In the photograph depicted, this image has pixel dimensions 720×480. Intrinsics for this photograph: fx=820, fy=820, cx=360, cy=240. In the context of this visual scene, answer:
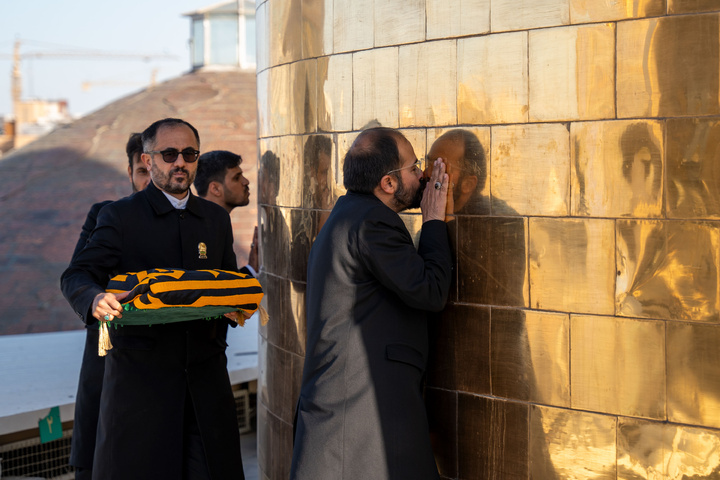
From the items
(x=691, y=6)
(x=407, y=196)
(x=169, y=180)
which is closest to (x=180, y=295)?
(x=169, y=180)

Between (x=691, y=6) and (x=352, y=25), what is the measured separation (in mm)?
1217

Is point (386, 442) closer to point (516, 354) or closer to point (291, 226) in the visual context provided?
point (516, 354)

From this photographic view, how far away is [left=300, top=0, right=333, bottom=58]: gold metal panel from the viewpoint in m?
3.17

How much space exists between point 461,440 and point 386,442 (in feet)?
1.41

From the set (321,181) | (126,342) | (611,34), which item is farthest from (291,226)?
(611,34)

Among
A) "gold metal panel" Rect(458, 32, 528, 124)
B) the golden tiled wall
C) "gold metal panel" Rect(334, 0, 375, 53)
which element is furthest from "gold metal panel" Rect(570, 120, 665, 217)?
"gold metal panel" Rect(334, 0, 375, 53)

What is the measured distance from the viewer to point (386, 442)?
249 centimetres

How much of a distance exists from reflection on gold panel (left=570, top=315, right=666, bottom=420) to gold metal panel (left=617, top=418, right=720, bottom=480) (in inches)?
1.8

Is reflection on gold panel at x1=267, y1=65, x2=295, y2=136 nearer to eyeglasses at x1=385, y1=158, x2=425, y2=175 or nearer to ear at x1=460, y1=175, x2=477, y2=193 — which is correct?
eyeglasses at x1=385, y1=158, x2=425, y2=175

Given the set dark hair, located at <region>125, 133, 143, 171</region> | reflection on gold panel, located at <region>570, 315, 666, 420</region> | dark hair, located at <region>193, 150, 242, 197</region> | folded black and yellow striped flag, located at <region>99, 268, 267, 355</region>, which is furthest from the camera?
dark hair, located at <region>193, 150, 242, 197</region>

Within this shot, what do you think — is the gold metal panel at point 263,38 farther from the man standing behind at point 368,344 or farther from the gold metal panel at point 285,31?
the man standing behind at point 368,344

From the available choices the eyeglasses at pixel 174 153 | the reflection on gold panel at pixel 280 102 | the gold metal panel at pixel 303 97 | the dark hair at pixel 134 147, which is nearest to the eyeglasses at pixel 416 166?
the gold metal panel at pixel 303 97

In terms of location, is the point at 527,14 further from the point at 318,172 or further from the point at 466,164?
the point at 318,172

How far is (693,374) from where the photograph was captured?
236cm
